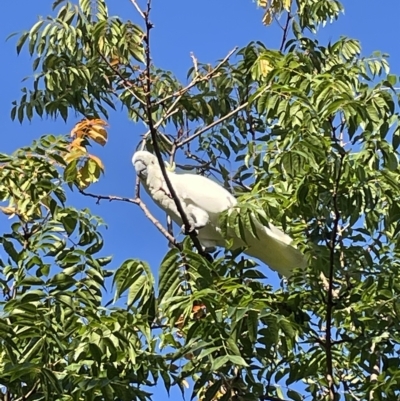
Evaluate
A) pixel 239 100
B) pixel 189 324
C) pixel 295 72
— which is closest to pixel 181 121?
pixel 239 100

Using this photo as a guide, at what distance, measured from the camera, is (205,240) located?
2.78 m

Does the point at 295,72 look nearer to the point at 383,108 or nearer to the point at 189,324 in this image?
the point at 383,108

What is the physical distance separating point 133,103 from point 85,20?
1.34ft

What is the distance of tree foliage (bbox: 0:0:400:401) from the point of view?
1.81 meters

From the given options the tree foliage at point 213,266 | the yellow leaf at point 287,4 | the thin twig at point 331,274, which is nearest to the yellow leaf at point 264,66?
the tree foliage at point 213,266

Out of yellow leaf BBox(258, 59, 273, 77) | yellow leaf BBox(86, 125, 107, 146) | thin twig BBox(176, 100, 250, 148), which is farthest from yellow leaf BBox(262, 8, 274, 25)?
yellow leaf BBox(86, 125, 107, 146)

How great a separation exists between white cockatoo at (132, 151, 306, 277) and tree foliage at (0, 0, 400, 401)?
9 centimetres

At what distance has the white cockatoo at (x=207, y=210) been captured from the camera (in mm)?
2631

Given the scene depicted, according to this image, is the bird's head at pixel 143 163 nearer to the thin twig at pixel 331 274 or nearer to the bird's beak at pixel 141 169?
the bird's beak at pixel 141 169

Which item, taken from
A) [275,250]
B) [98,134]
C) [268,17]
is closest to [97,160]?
[98,134]

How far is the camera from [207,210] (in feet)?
9.03

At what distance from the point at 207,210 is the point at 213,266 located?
0.74 meters

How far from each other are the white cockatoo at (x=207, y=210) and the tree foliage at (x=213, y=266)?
9 cm

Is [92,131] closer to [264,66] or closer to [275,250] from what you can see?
[264,66]
